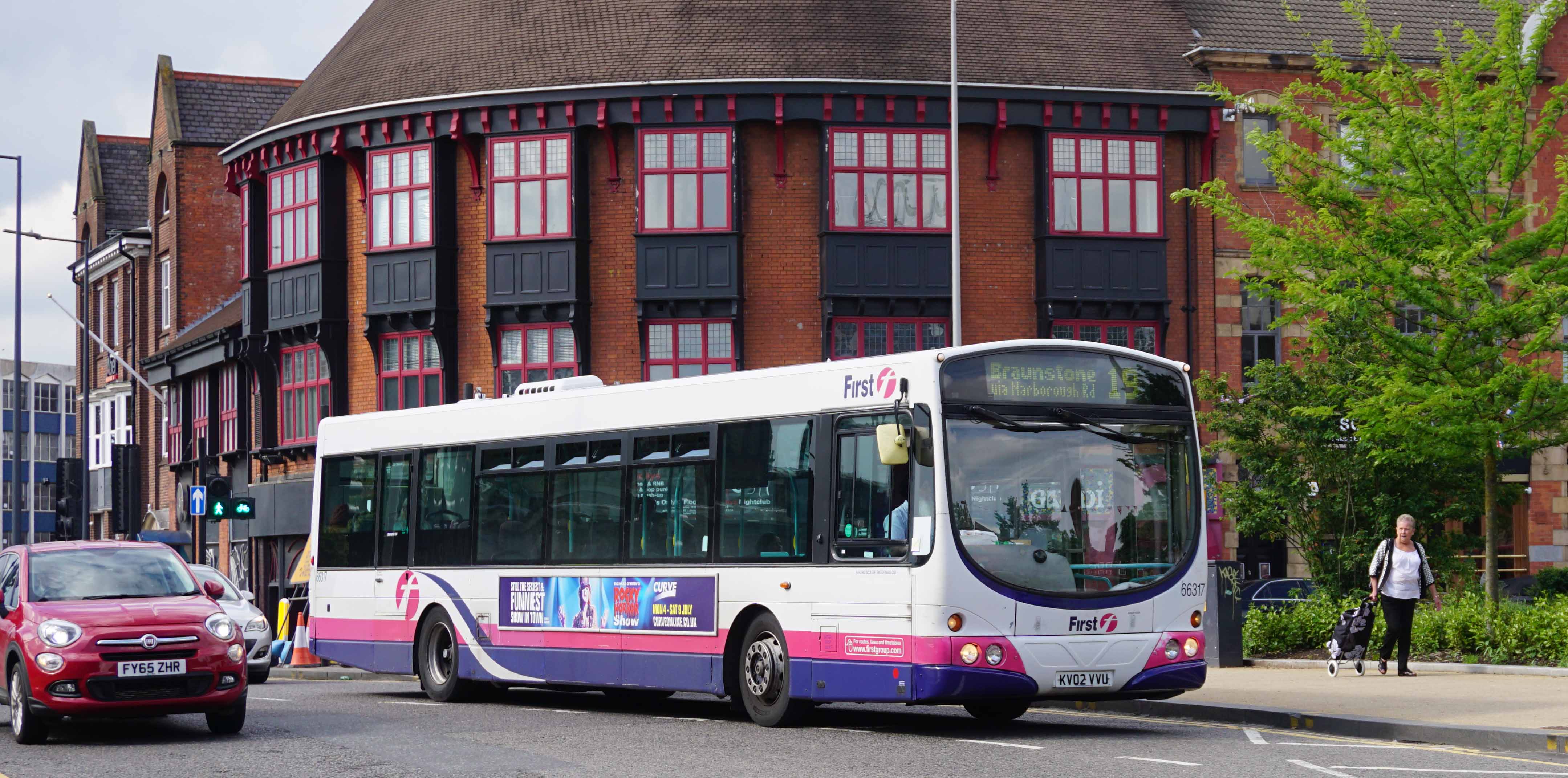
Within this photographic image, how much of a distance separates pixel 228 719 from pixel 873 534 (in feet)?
16.9

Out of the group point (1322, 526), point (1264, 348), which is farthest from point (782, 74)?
point (1322, 526)

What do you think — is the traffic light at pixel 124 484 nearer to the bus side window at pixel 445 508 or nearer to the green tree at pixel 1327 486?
the green tree at pixel 1327 486

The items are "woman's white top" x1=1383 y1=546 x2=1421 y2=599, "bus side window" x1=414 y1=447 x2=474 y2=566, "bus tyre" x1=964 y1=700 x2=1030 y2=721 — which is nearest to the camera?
"bus tyre" x1=964 y1=700 x2=1030 y2=721

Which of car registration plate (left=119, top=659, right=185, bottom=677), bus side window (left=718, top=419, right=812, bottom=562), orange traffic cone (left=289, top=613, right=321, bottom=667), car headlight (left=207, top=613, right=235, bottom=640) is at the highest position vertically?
bus side window (left=718, top=419, right=812, bottom=562)

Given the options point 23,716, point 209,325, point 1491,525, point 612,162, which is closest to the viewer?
point 23,716

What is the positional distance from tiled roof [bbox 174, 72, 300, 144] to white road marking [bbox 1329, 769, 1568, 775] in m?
43.5

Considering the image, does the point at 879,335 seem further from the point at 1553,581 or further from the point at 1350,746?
the point at 1350,746

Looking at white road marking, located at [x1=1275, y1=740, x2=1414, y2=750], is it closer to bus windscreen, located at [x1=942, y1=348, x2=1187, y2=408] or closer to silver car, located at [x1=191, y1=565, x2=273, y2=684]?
bus windscreen, located at [x1=942, y1=348, x2=1187, y2=408]

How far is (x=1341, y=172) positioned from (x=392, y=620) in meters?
12.0

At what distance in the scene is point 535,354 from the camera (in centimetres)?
3603

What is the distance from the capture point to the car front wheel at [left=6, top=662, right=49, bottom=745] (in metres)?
14.0

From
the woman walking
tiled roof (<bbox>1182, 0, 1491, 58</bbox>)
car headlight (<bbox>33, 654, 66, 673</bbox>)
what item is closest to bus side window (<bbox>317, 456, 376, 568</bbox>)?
car headlight (<bbox>33, 654, 66, 673</bbox>)

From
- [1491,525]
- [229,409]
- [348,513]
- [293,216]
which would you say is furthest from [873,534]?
[229,409]

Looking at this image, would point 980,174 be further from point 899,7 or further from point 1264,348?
point 1264,348
